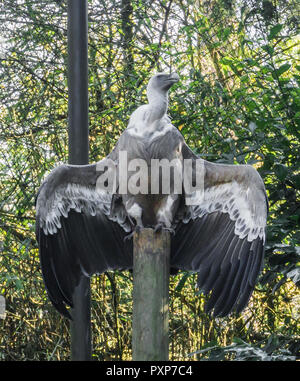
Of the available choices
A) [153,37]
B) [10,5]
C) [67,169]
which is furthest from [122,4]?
[67,169]

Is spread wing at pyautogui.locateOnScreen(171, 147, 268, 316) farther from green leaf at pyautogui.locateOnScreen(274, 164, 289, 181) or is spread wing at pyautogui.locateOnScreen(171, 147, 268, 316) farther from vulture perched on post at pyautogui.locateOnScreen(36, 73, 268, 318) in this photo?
green leaf at pyautogui.locateOnScreen(274, 164, 289, 181)

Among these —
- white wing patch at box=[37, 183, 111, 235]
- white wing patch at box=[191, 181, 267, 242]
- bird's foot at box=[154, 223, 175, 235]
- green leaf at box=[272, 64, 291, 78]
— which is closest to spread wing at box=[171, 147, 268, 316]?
white wing patch at box=[191, 181, 267, 242]

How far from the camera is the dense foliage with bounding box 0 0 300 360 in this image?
386cm

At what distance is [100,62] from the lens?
442cm

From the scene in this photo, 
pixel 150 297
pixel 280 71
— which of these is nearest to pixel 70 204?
pixel 150 297

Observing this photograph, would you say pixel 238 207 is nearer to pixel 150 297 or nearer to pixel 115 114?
pixel 150 297

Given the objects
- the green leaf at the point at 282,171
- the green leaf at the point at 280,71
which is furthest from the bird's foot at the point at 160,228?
the green leaf at the point at 280,71

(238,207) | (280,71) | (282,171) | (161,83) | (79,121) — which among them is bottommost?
(238,207)

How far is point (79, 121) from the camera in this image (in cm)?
273

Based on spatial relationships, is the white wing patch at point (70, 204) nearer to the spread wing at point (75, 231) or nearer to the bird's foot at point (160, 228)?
the spread wing at point (75, 231)

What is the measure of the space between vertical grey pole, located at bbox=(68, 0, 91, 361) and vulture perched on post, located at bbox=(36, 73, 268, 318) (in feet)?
0.26

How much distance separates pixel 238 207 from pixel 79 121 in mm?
816
